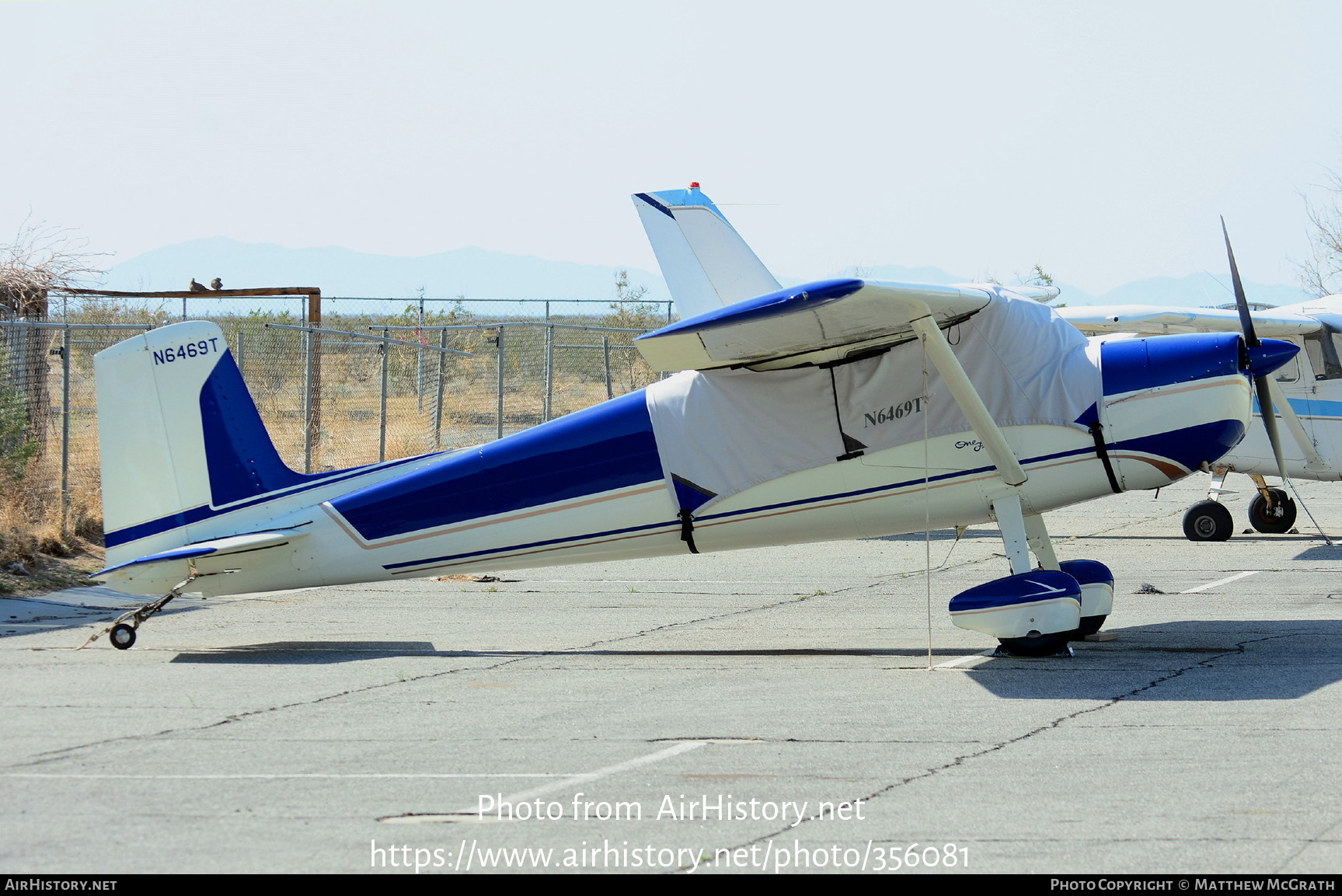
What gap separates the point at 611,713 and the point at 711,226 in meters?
6.13

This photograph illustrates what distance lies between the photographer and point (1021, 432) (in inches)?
359

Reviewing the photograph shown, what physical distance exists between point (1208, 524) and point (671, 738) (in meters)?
12.0

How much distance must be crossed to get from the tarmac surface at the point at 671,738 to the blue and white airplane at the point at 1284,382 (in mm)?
4169

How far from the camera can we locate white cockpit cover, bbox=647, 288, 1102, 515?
9125 millimetres

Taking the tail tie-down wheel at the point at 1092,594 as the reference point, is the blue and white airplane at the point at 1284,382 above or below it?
above

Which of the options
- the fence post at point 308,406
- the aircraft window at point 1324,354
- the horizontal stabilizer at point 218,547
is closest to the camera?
the horizontal stabilizer at point 218,547

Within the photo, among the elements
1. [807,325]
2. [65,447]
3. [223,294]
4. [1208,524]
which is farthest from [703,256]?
[223,294]

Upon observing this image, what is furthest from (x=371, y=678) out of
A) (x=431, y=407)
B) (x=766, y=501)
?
(x=431, y=407)

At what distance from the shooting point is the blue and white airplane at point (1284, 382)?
1554 centimetres

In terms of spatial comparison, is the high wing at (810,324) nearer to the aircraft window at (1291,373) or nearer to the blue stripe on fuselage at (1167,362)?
the blue stripe on fuselage at (1167,362)

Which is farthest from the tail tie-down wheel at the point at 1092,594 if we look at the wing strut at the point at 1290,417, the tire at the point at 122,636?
the tire at the point at 122,636

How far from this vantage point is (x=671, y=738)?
21.5 ft

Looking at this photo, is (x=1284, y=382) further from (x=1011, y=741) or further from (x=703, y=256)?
(x=1011, y=741)

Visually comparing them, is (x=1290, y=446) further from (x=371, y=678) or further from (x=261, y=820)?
(x=261, y=820)
